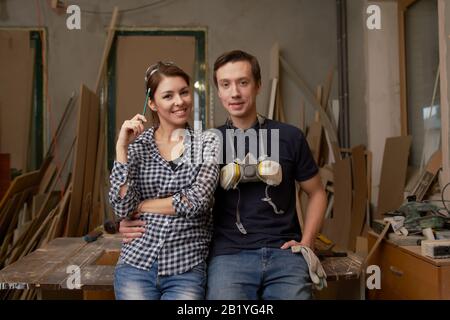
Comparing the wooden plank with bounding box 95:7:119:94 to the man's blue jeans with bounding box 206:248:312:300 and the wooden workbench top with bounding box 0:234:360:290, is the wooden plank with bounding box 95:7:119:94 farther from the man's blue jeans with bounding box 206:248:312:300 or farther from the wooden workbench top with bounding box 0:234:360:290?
the man's blue jeans with bounding box 206:248:312:300

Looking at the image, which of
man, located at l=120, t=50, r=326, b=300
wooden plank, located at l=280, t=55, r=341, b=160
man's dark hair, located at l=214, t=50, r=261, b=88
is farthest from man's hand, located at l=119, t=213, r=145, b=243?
wooden plank, located at l=280, t=55, r=341, b=160

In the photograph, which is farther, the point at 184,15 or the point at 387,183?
the point at 184,15

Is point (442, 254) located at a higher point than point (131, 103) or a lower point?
lower

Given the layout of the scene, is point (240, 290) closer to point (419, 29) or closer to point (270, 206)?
point (270, 206)

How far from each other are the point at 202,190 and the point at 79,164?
2.22 metres

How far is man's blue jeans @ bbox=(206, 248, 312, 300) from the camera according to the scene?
1.39 metres

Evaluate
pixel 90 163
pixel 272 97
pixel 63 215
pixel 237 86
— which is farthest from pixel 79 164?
pixel 237 86

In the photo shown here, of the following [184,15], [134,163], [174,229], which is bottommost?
[174,229]

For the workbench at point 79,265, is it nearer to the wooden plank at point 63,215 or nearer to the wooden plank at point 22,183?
the wooden plank at point 63,215

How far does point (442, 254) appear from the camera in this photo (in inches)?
68.6

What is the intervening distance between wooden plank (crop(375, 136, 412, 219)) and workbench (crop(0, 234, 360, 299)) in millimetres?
1244

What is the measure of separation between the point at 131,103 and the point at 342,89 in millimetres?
1776

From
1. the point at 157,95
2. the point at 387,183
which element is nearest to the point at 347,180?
the point at 387,183

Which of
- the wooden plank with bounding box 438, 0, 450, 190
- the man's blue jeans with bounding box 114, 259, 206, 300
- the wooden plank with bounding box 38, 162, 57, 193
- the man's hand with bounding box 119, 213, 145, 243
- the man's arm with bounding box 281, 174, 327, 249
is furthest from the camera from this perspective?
the wooden plank with bounding box 38, 162, 57, 193
